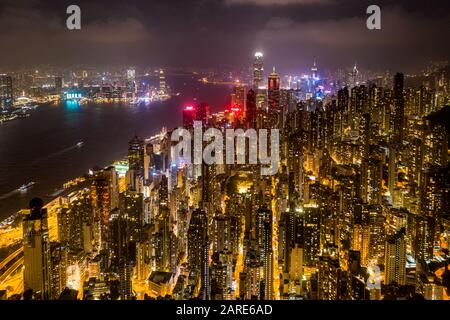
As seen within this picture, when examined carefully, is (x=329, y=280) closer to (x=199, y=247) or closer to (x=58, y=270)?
(x=199, y=247)

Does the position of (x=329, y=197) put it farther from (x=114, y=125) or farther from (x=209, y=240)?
(x=114, y=125)

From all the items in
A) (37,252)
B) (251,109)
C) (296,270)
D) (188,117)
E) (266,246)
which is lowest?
(296,270)

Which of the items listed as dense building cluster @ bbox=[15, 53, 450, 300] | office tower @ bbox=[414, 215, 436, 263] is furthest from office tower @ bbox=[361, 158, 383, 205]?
office tower @ bbox=[414, 215, 436, 263]

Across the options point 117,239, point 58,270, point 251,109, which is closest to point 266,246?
point 117,239

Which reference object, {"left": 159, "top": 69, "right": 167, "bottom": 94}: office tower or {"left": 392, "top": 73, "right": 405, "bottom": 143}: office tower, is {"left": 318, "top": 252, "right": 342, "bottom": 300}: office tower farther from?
{"left": 392, "top": 73, "right": 405, "bottom": 143}: office tower

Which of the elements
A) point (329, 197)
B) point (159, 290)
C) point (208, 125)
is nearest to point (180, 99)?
point (208, 125)

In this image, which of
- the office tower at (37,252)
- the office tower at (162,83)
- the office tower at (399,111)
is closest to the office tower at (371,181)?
the office tower at (399,111)

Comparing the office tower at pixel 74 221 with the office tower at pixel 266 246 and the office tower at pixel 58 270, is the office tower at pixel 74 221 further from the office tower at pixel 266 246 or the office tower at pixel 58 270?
the office tower at pixel 266 246
